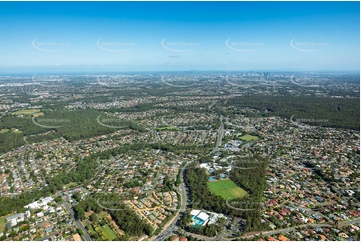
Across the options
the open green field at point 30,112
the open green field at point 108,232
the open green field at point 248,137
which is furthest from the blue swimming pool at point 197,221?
the open green field at point 30,112

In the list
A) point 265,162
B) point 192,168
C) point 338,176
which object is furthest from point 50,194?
point 338,176

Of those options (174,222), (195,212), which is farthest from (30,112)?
(195,212)

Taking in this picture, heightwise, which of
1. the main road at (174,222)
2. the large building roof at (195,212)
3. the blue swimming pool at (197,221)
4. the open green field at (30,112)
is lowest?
the main road at (174,222)

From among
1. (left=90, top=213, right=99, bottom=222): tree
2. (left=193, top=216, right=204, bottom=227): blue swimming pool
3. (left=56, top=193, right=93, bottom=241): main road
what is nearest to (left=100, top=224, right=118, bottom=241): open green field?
(left=90, top=213, right=99, bottom=222): tree

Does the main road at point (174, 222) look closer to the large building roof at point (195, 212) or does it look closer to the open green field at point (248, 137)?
the large building roof at point (195, 212)

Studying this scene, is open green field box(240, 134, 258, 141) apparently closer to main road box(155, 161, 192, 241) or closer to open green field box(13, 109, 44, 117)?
main road box(155, 161, 192, 241)
